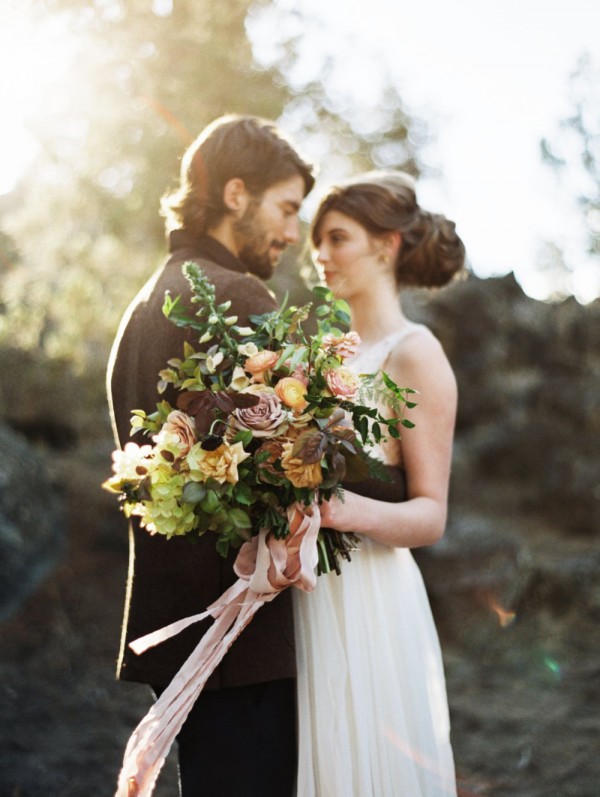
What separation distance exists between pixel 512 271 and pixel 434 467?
932cm

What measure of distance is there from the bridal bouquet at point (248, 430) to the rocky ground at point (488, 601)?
2808mm

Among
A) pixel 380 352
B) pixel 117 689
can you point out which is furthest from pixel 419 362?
pixel 117 689

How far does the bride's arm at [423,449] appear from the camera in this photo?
2.34 metres

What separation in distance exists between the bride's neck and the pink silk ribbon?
1120mm

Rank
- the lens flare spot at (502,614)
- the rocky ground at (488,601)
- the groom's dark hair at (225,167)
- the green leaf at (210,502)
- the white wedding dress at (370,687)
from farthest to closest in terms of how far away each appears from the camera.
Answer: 1. the lens flare spot at (502,614)
2. the rocky ground at (488,601)
3. the groom's dark hair at (225,167)
4. the white wedding dress at (370,687)
5. the green leaf at (210,502)

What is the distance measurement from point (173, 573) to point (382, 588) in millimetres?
686

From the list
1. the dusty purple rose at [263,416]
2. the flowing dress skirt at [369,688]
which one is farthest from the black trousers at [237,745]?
→ the dusty purple rose at [263,416]

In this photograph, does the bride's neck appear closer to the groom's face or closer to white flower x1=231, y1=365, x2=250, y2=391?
the groom's face

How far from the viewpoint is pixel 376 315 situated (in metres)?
2.94

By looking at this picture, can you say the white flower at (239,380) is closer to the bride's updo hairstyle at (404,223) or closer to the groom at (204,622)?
the groom at (204,622)

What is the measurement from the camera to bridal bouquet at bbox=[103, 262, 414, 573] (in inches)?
70.8

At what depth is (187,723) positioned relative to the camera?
212 centimetres

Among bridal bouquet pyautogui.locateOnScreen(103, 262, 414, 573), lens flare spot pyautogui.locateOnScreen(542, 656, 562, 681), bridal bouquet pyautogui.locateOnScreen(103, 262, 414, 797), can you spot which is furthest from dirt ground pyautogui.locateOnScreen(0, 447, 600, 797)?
bridal bouquet pyautogui.locateOnScreen(103, 262, 414, 573)

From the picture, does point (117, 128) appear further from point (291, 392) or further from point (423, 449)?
point (291, 392)
